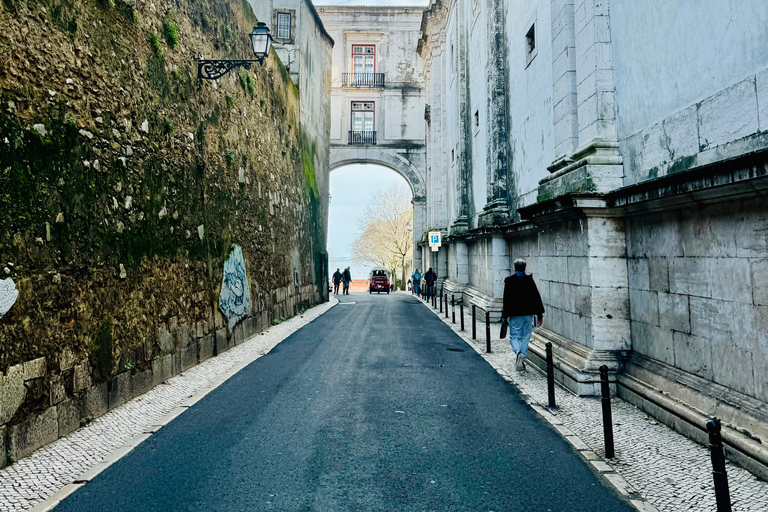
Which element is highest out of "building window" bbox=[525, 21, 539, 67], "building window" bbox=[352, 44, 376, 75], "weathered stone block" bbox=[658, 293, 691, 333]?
"building window" bbox=[352, 44, 376, 75]

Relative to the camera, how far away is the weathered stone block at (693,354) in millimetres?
4547

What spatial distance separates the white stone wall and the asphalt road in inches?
62.1

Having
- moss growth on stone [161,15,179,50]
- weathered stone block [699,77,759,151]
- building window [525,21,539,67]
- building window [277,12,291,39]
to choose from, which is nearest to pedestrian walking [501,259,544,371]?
weathered stone block [699,77,759,151]

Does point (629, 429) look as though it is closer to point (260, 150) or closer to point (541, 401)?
point (541, 401)

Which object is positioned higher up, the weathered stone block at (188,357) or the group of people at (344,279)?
the group of people at (344,279)

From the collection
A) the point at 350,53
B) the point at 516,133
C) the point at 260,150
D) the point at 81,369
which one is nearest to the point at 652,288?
the point at 81,369

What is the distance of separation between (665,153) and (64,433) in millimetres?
6774

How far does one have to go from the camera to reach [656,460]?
3.96 metres

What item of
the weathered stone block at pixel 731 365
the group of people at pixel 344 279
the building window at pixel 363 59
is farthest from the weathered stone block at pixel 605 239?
the building window at pixel 363 59

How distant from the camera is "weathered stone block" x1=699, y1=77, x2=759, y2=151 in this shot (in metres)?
4.11

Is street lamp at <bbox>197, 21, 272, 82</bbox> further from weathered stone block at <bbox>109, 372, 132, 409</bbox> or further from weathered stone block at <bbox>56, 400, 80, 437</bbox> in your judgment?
weathered stone block at <bbox>56, 400, 80, 437</bbox>

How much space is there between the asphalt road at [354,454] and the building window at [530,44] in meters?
7.76

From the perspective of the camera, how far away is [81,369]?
4934mm

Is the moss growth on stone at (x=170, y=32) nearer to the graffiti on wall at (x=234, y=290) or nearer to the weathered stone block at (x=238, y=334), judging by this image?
the graffiti on wall at (x=234, y=290)
